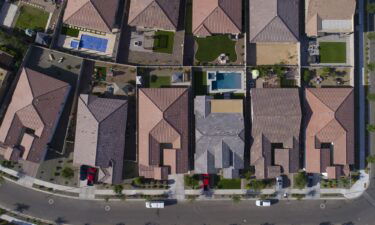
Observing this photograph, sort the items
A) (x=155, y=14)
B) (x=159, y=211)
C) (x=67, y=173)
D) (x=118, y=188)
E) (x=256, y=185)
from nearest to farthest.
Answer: (x=155, y=14) < (x=256, y=185) < (x=118, y=188) < (x=67, y=173) < (x=159, y=211)

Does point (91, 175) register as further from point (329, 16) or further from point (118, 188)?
point (329, 16)

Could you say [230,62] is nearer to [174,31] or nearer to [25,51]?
[174,31]

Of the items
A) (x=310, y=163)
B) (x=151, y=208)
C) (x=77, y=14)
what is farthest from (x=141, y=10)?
(x=310, y=163)

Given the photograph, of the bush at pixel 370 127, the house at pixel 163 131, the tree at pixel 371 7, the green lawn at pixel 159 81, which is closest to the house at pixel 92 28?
the green lawn at pixel 159 81

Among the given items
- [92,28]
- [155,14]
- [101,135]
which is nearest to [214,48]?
[155,14]

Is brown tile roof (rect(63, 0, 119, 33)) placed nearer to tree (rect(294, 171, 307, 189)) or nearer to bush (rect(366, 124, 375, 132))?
tree (rect(294, 171, 307, 189))
